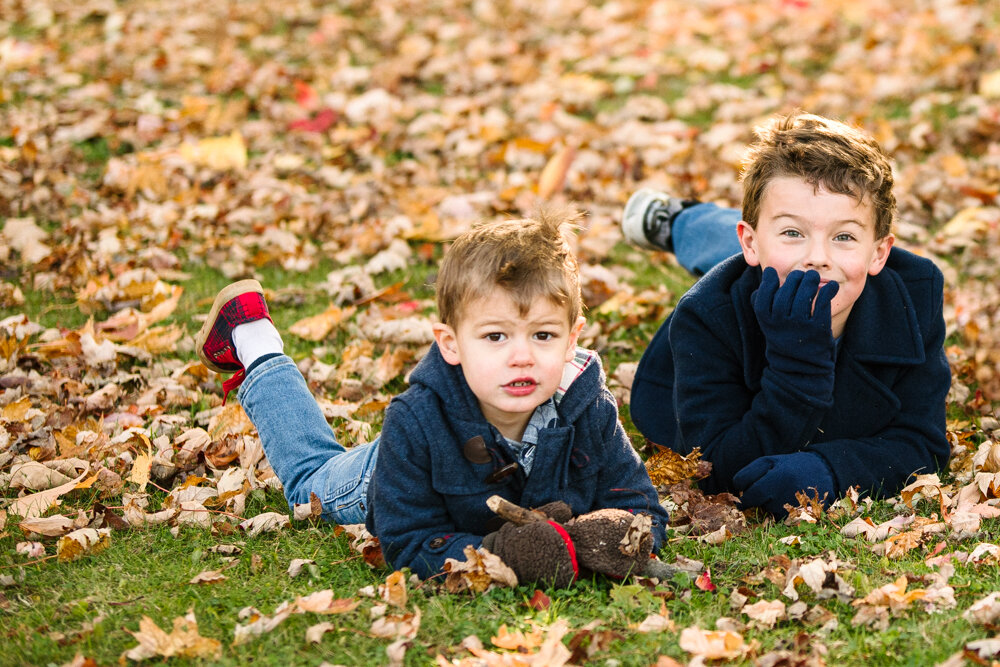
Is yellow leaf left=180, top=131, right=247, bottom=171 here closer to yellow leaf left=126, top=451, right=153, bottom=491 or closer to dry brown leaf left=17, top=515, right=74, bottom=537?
yellow leaf left=126, top=451, right=153, bottom=491

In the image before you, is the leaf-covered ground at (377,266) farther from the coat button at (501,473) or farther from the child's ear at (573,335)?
the child's ear at (573,335)

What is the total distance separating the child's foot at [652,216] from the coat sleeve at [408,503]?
2602mm

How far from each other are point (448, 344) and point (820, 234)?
1.40m

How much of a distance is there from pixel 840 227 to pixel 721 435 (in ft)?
2.84

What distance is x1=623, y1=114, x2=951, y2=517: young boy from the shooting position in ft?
11.6

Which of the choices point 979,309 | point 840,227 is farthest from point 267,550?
point 979,309

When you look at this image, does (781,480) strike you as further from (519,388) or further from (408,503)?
(408,503)

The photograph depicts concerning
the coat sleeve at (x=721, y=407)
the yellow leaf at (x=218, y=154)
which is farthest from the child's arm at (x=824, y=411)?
the yellow leaf at (x=218, y=154)

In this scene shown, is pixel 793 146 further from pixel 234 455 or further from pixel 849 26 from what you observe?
pixel 849 26

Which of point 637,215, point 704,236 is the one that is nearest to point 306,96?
point 637,215

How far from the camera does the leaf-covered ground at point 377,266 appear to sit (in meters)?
2.91

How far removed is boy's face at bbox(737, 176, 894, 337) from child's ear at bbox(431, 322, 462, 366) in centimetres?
125

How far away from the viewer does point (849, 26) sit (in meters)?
9.13

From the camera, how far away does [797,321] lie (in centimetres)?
346
